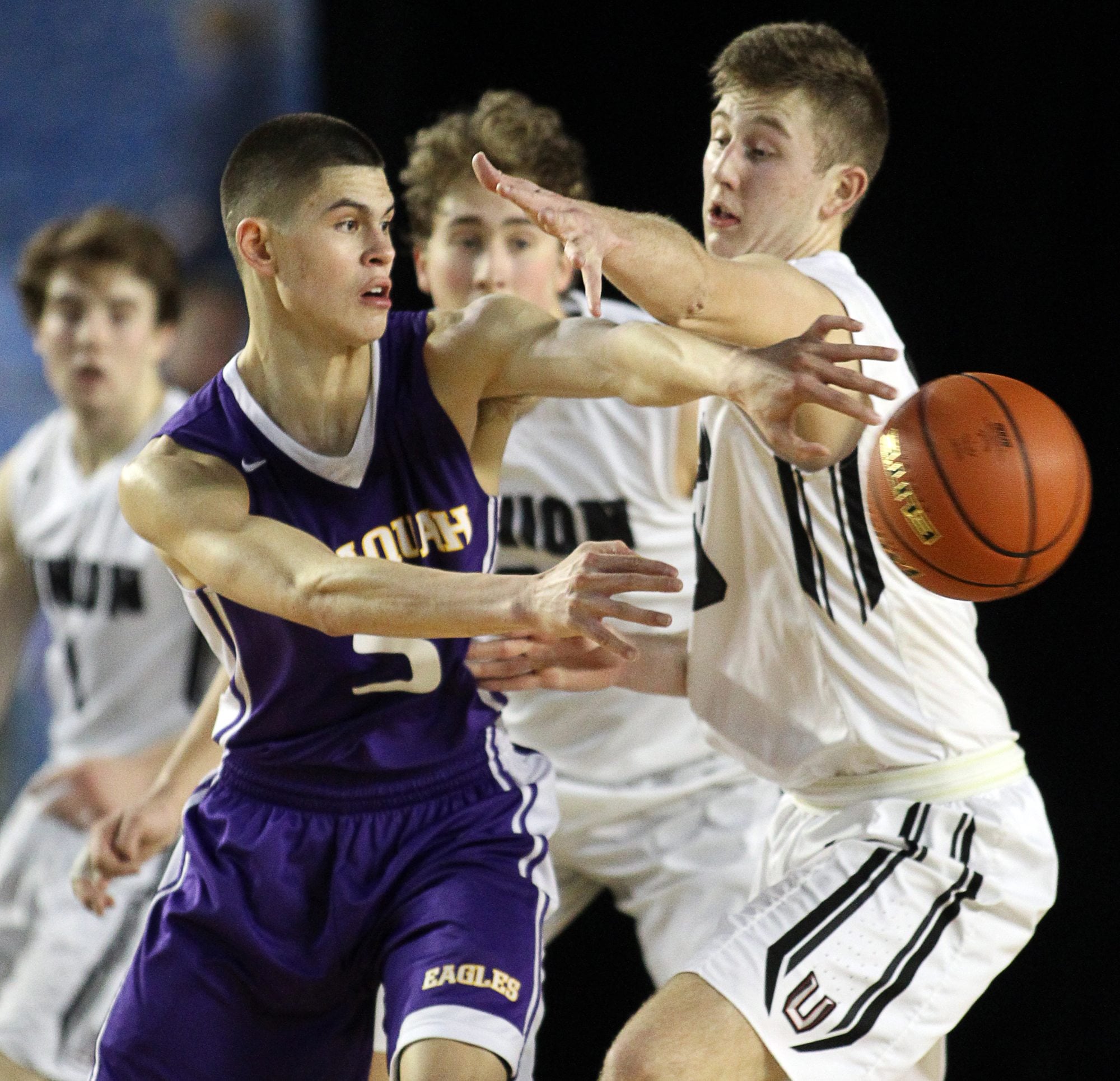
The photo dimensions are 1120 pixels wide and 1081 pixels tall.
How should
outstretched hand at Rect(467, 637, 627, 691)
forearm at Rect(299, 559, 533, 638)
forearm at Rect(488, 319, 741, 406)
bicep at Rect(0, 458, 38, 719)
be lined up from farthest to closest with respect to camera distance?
bicep at Rect(0, 458, 38, 719) < outstretched hand at Rect(467, 637, 627, 691) < forearm at Rect(488, 319, 741, 406) < forearm at Rect(299, 559, 533, 638)

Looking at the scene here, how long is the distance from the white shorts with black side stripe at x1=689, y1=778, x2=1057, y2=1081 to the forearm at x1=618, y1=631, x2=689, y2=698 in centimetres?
48

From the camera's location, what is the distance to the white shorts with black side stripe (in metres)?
2.82

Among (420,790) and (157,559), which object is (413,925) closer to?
(420,790)

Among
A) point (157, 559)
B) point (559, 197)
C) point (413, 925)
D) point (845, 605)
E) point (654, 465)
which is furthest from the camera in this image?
point (157, 559)

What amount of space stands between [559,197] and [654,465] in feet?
4.81

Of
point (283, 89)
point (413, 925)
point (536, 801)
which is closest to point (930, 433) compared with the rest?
point (536, 801)

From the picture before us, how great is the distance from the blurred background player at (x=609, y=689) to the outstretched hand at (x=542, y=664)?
2.36ft

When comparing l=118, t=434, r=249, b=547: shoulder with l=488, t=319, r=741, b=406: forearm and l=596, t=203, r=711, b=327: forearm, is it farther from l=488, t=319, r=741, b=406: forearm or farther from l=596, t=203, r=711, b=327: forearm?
l=596, t=203, r=711, b=327: forearm

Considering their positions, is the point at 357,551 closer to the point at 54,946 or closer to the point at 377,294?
the point at 377,294

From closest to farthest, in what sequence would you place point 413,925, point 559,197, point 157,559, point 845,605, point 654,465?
point 559,197 < point 413,925 < point 845,605 < point 654,465 < point 157,559

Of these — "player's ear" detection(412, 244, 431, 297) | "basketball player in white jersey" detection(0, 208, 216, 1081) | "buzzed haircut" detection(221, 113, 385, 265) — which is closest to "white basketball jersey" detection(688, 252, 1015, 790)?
"buzzed haircut" detection(221, 113, 385, 265)

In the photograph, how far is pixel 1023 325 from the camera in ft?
14.7

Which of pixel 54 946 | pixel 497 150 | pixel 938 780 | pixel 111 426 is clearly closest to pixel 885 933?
pixel 938 780

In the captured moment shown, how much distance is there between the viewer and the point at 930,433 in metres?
2.75
